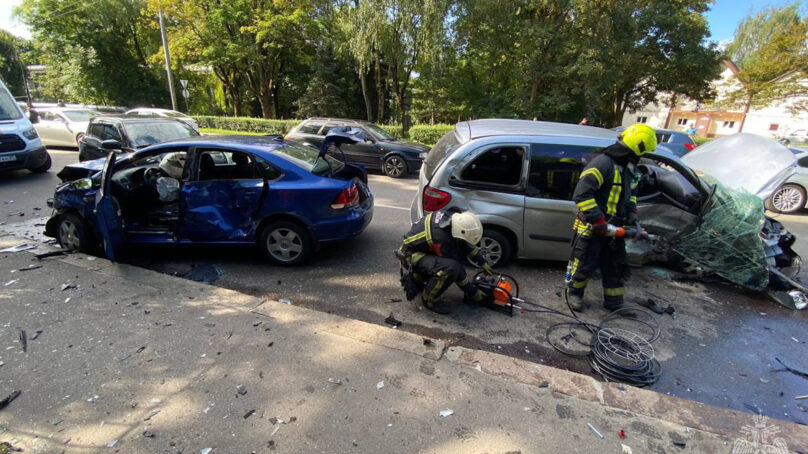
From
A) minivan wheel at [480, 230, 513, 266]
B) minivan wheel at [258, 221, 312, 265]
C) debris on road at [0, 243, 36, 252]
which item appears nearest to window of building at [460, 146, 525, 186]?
minivan wheel at [480, 230, 513, 266]

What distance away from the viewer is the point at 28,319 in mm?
3299

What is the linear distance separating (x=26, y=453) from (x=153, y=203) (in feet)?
11.9

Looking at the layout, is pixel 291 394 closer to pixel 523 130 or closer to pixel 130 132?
pixel 523 130

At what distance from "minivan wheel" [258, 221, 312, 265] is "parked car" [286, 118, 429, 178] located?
628 cm

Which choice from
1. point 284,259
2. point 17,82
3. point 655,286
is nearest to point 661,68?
point 655,286

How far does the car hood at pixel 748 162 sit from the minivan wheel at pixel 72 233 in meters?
7.85

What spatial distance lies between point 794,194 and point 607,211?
26.2 feet

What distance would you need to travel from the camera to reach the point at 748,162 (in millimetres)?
4848

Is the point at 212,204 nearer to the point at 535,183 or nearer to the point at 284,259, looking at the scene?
the point at 284,259

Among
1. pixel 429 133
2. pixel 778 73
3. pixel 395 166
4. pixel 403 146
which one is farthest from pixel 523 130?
pixel 778 73

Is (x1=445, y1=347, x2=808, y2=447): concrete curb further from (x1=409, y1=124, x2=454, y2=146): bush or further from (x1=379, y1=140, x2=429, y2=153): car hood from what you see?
(x1=409, y1=124, x2=454, y2=146): bush

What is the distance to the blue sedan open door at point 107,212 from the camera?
13.5ft

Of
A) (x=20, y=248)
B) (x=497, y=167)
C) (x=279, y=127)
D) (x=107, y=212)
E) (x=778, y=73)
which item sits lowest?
(x=20, y=248)

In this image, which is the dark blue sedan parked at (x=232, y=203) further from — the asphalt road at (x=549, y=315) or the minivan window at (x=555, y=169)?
the minivan window at (x=555, y=169)
